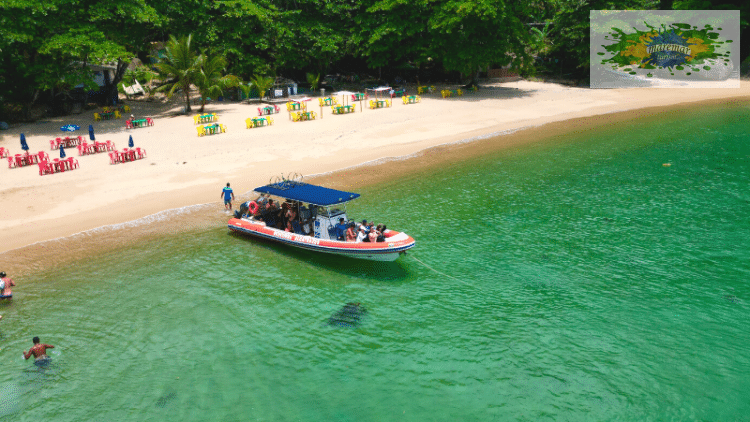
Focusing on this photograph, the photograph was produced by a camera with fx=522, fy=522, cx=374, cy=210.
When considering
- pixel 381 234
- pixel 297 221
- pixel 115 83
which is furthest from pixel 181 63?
pixel 381 234

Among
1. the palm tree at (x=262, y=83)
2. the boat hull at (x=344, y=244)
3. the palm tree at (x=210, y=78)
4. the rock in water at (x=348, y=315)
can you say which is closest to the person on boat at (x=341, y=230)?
the boat hull at (x=344, y=244)

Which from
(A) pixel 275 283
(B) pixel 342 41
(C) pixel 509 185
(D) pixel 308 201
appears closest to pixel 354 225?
(D) pixel 308 201

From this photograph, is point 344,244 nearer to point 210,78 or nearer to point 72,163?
point 72,163

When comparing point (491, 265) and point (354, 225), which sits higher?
point (354, 225)

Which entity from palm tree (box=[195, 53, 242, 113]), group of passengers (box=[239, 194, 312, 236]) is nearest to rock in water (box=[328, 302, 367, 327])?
group of passengers (box=[239, 194, 312, 236])

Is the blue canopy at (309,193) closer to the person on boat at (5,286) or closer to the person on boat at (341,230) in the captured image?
the person on boat at (341,230)

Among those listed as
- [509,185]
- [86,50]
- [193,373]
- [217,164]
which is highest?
[86,50]

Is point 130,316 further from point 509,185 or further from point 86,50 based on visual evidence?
point 86,50
